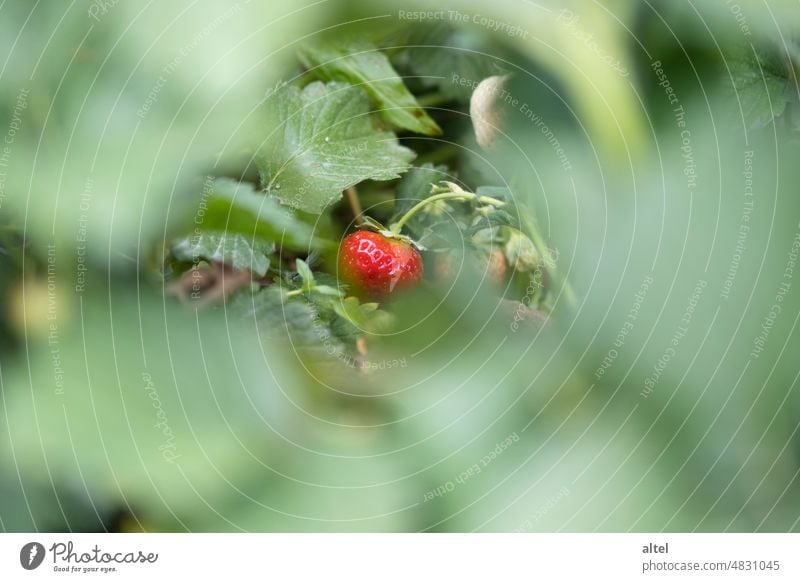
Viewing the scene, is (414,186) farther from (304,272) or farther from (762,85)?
(762,85)

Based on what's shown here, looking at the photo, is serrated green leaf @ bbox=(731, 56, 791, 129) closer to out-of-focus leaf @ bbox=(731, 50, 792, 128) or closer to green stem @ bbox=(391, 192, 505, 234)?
out-of-focus leaf @ bbox=(731, 50, 792, 128)

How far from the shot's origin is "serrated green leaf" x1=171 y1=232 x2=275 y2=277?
0.46 metres

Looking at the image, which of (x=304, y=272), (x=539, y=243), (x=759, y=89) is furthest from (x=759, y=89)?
(x=304, y=272)

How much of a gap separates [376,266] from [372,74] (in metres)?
0.11

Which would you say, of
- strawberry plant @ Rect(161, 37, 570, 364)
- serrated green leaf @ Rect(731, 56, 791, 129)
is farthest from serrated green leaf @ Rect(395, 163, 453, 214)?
serrated green leaf @ Rect(731, 56, 791, 129)

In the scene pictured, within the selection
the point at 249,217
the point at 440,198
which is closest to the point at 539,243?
the point at 440,198

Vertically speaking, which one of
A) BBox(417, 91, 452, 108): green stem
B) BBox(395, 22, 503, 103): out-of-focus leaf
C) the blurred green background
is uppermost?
BBox(395, 22, 503, 103): out-of-focus leaf

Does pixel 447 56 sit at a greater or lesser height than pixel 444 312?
greater

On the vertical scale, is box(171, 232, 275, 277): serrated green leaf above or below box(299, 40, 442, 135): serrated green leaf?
below

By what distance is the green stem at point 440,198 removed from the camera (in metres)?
0.47

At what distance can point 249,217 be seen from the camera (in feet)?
1.51

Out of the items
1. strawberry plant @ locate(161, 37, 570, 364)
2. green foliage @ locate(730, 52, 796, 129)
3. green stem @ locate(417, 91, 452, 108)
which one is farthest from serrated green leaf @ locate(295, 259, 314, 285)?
green foliage @ locate(730, 52, 796, 129)

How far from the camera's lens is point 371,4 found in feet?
1.52
